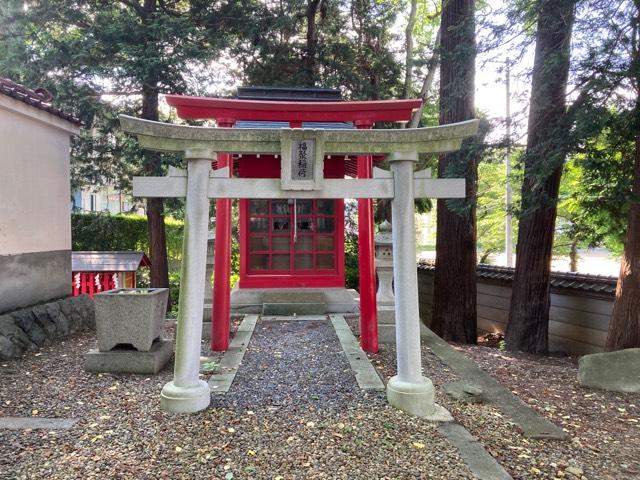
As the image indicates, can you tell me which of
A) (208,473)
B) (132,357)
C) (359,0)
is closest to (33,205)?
(132,357)

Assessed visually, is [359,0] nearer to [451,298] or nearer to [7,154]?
[451,298]

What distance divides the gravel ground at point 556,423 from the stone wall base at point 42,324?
4.39m

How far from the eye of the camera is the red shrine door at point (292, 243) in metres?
8.29

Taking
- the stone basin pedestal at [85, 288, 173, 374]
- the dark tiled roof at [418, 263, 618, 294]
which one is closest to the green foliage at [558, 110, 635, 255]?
the dark tiled roof at [418, 263, 618, 294]

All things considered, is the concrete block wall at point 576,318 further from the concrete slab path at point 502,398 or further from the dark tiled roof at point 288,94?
the dark tiled roof at point 288,94

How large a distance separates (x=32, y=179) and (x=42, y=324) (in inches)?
81.4

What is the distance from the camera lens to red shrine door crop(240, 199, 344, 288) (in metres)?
8.29

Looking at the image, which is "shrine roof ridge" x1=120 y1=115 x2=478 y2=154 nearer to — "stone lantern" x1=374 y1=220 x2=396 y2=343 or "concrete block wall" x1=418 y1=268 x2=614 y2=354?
"stone lantern" x1=374 y1=220 x2=396 y2=343

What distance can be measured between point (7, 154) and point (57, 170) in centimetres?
116

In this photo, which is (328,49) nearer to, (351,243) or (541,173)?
(351,243)

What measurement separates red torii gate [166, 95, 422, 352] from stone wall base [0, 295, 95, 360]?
232 centimetres

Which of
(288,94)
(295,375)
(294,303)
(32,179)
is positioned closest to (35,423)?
(295,375)

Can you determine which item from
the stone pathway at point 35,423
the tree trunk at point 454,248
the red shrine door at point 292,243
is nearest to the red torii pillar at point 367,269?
the red shrine door at point 292,243

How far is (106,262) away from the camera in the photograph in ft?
31.4
